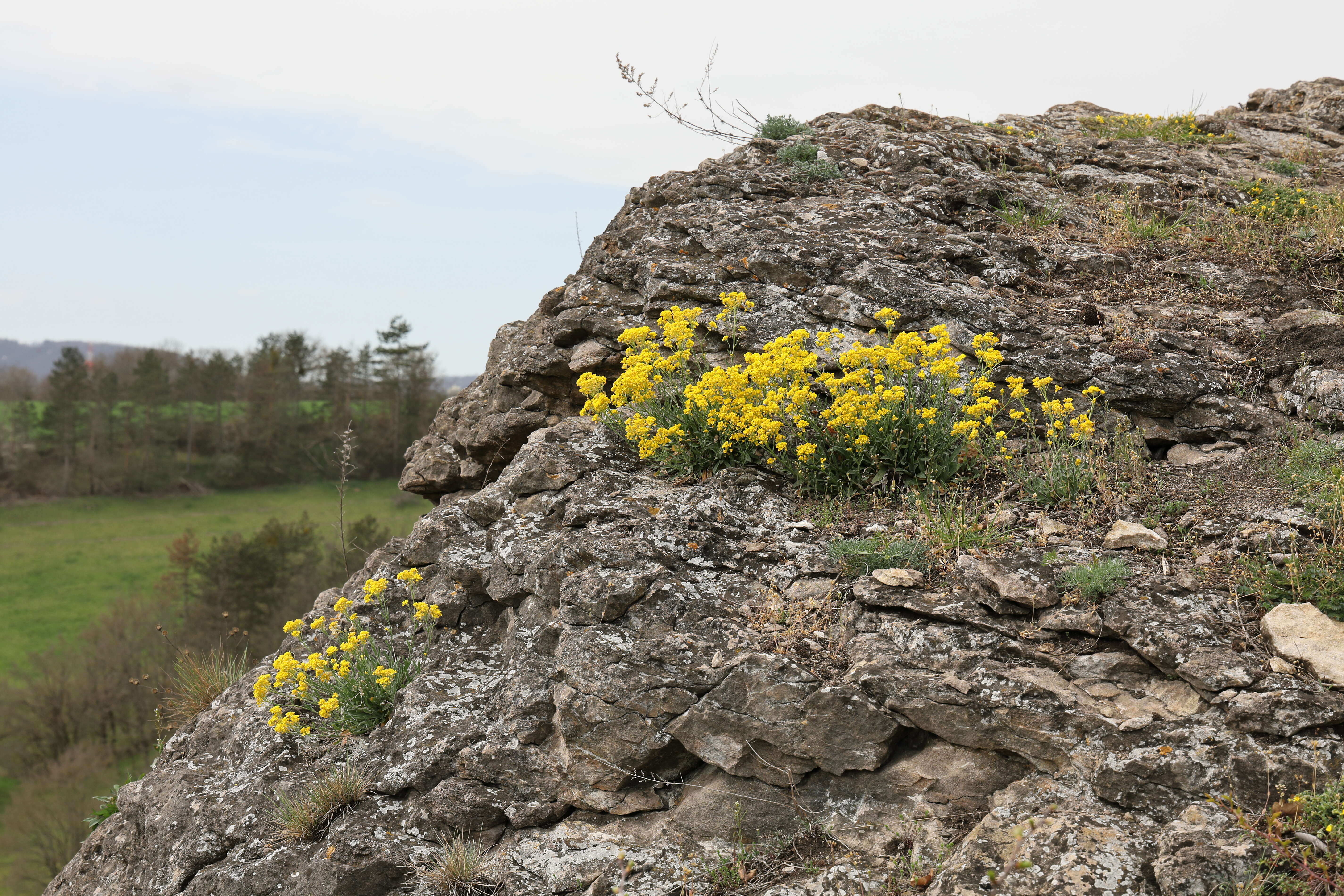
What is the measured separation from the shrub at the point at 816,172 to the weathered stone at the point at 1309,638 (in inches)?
241

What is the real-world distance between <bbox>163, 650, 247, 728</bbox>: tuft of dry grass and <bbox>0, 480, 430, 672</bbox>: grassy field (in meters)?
37.6

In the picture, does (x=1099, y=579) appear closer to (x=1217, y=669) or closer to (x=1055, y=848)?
(x=1217, y=669)

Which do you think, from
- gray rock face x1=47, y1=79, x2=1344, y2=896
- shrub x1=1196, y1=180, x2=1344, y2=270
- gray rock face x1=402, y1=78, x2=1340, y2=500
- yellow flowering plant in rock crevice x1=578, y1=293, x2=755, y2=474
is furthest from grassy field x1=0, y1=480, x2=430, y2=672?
shrub x1=1196, y1=180, x2=1344, y2=270

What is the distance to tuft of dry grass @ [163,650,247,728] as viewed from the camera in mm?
6695

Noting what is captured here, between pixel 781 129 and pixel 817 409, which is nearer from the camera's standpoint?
pixel 817 409

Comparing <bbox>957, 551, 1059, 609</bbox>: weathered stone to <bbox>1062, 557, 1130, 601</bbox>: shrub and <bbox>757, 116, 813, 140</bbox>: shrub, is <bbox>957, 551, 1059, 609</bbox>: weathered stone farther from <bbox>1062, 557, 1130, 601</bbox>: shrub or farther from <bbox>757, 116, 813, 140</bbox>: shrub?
<bbox>757, 116, 813, 140</bbox>: shrub

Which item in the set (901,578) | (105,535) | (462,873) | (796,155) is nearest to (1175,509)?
(901,578)

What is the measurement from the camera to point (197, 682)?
683 cm

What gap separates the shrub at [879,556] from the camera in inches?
180

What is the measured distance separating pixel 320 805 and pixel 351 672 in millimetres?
878

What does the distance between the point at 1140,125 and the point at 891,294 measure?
6.78 metres

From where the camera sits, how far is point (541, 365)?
746cm

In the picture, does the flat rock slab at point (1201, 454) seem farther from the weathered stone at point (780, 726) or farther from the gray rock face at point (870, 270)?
the weathered stone at point (780, 726)

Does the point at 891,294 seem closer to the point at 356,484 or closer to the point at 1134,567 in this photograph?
the point at 1134,567
